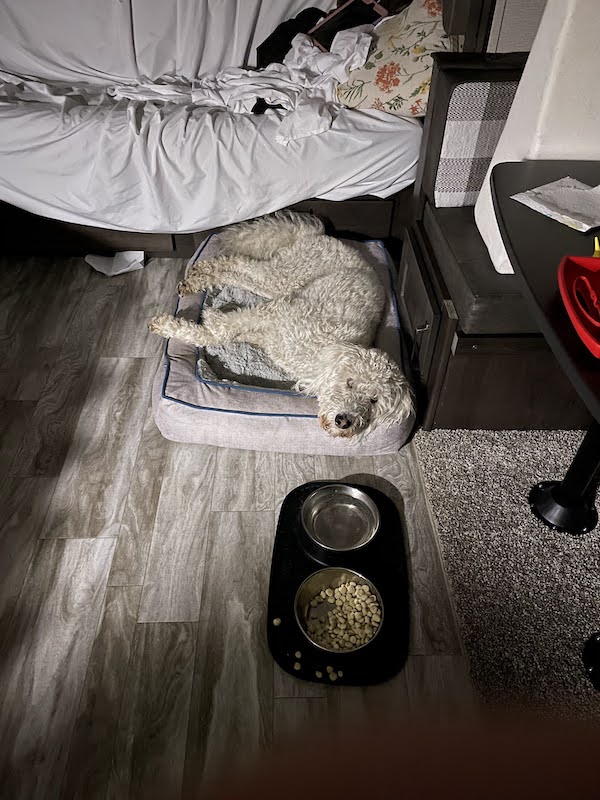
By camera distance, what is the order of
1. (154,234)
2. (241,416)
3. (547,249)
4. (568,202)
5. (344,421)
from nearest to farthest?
(547,249), (568,202), (344,421), (241,416), (154,234)

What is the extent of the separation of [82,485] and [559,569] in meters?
1.49

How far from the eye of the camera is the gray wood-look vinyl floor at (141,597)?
4.03ft

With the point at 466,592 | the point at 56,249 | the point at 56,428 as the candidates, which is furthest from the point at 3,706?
the point at 56,249

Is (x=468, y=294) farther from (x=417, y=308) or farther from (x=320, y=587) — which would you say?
(x=320, y=587)

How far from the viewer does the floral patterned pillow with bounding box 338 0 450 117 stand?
6.83ft

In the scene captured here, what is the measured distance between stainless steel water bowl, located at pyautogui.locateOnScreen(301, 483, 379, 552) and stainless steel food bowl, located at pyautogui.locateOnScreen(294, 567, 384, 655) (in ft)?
0.29

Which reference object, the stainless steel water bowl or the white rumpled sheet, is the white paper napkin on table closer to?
the stainless steel water bowl

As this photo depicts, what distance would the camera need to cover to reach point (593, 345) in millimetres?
837

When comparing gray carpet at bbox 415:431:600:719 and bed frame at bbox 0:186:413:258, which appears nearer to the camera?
gray carpet at bbox 415:431:600:719

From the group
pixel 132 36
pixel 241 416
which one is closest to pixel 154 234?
pixel 132 36

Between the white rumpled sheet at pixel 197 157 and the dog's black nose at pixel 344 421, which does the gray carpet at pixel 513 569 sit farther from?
the white rumpled sheet at pixel 197 157

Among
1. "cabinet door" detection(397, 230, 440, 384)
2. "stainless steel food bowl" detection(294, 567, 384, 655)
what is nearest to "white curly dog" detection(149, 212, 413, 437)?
"cabinet door" detection(397, 230, 440, 384)

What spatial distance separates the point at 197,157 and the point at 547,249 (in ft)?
5.23

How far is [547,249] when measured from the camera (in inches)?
41.9
